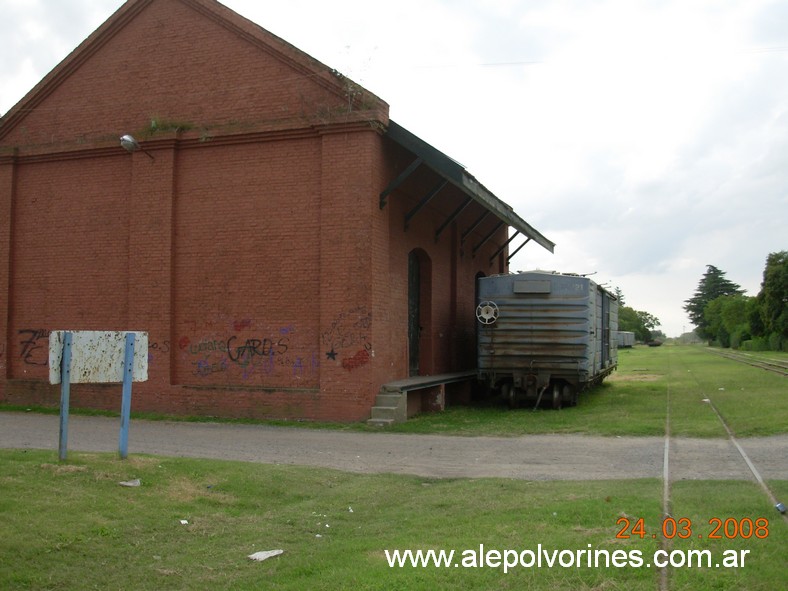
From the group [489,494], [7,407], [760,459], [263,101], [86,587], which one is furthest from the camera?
[7,407]

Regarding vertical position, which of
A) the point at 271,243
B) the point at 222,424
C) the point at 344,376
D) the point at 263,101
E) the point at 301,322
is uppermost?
the point at 263,101

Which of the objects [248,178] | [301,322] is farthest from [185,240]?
[301,322]

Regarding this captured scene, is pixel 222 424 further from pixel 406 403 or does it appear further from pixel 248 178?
pixel 248 178

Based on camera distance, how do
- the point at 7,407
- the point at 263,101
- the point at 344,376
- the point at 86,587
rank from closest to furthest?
the point at 86,587
the point at 344,376
the point at 263,101
the point at 7,407

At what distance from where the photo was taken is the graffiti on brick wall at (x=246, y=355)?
1504cm

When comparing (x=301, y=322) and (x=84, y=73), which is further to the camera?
(x=84, y=73)

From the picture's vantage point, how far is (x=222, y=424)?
1461 centimetres

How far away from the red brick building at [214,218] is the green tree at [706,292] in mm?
124461

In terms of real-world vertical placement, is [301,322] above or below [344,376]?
above

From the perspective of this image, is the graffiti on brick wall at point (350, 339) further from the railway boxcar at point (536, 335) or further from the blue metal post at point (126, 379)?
the blue metal post at point (126, 379)

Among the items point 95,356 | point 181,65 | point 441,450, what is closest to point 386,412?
point 441,450

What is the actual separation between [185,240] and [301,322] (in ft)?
10.7

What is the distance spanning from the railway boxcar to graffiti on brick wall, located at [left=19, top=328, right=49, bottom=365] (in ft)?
33.0
